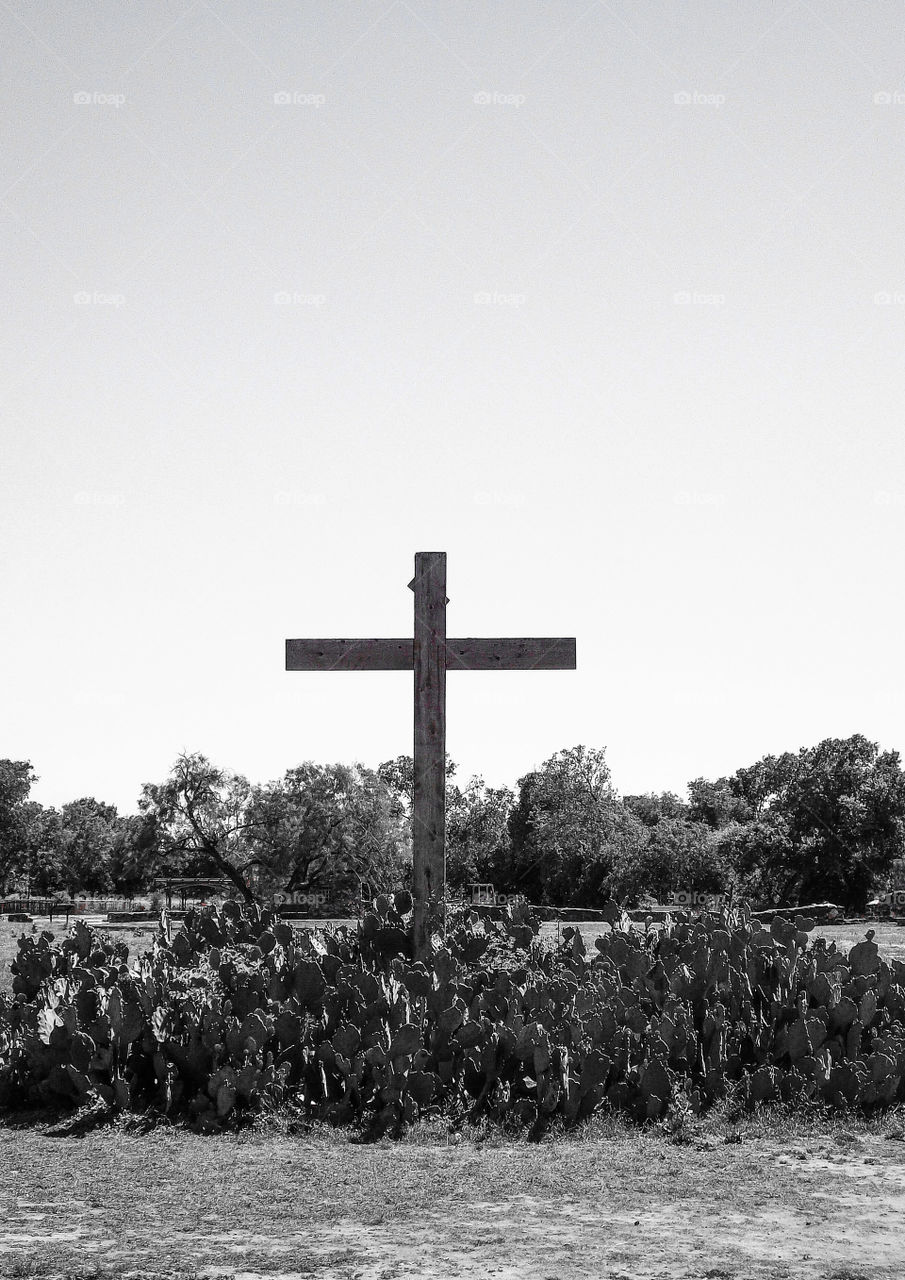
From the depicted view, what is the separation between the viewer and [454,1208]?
4.03m

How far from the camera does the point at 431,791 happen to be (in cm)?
717

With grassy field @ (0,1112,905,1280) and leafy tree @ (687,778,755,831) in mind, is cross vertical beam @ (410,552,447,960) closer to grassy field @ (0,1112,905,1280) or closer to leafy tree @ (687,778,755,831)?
grassy field @ (0,1112,905,1280)

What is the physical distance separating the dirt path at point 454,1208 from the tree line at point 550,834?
16848mm

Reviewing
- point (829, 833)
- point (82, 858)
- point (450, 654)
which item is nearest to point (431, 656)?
point (450, 654)

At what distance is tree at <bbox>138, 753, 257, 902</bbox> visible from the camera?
3397cm

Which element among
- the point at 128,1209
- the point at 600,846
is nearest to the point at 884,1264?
the point at 128,1209

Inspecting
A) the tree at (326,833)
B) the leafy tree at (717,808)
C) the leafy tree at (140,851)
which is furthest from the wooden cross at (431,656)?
the leafy tree at (717,808)

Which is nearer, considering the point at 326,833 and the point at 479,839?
the point at 326,833

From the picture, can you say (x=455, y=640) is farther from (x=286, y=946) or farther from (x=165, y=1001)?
(x=165, y=1001)

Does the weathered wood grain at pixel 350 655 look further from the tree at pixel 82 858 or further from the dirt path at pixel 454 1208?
the tree at pixel 82 858

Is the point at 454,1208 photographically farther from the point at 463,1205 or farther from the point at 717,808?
the point at 717,808

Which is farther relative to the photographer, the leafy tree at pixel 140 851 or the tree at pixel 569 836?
the tree at pixel 569 836

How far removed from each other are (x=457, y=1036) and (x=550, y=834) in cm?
4391

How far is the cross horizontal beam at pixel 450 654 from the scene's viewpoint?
24.2 feet
